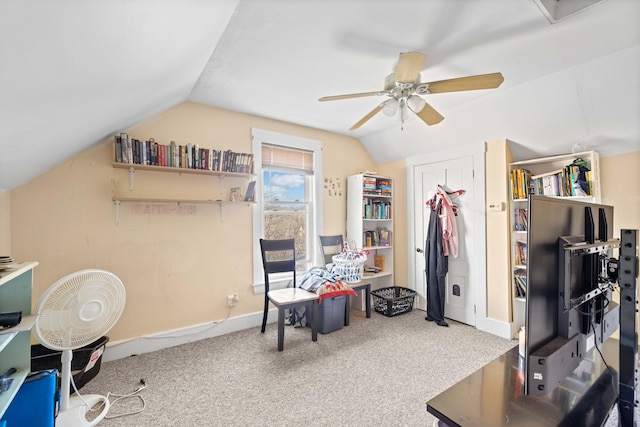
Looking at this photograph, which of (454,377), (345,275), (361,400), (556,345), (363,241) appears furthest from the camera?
(363,241)

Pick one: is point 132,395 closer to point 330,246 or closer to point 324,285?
point 324,285

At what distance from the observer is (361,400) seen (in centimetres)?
194

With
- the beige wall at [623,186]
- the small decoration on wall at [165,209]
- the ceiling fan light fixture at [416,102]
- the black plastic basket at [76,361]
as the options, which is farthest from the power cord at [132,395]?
the beige wall at [623,186]

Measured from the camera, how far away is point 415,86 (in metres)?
2.10

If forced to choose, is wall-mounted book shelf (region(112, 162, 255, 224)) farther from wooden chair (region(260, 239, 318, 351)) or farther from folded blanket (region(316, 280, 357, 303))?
folded blanket (region(316, 280, 357, 303))

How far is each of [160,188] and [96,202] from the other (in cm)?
52

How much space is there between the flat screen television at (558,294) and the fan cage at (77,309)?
6.75 feet

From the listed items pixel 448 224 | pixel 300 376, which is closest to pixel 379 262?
pixel 448 224

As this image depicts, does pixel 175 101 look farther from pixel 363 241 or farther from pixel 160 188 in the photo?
pixel 363 241

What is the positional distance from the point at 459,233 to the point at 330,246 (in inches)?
65.7

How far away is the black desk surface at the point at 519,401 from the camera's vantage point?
85cm

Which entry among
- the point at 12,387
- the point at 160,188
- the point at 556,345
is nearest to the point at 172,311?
the point at 160,188

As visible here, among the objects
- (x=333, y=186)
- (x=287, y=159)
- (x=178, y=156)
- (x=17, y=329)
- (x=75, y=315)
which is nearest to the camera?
(x=17, y=329)

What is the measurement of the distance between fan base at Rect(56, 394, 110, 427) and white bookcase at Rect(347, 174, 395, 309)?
2858 millimetres
